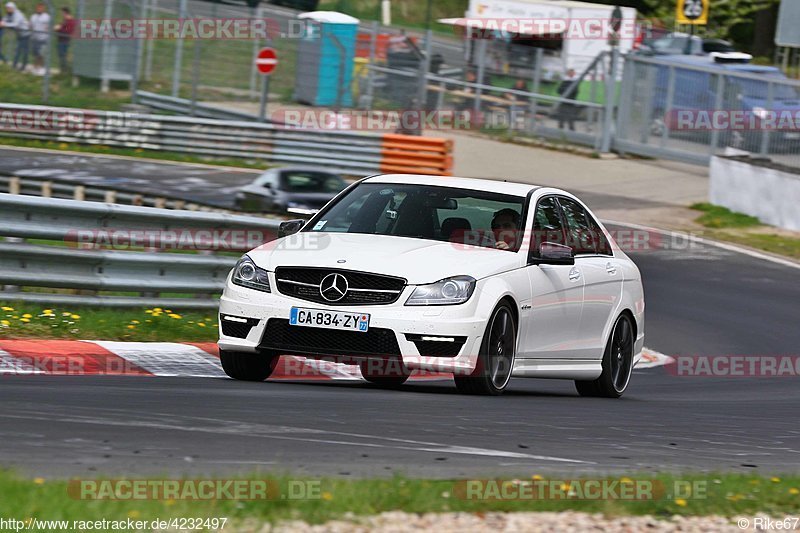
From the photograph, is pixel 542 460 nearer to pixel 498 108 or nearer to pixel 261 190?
pixel 261 190

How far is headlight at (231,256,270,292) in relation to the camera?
8836mm

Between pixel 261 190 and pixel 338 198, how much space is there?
12657 mm

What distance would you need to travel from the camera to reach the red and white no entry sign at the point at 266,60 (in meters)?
32.0

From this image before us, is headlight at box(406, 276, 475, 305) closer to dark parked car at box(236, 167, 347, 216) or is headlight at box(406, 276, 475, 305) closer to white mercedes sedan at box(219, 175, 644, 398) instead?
white mercedes sedan at box(219, 175, 644, 398)

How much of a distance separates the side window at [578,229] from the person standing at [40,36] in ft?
70.4

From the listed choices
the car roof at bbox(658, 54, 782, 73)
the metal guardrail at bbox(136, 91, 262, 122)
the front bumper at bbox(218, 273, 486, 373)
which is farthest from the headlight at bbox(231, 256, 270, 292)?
the car roof at bbox(658, 54, 782, 73)

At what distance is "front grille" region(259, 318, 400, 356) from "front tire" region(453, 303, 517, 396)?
23.0 inches

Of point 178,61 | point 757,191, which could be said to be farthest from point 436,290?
point 178,61

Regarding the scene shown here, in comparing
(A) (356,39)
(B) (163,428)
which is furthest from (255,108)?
(B) (163,428)

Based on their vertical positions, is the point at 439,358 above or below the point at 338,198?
below

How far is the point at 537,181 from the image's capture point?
29.7m

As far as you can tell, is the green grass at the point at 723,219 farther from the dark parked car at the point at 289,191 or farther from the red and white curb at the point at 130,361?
the red and white curb at the point at 130,361

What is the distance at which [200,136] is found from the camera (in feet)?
100

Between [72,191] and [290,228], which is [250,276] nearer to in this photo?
[290,228]
